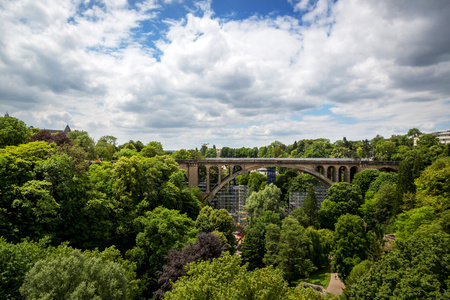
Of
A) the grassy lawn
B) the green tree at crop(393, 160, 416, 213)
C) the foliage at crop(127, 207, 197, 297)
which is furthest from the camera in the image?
the green tree at crop(393, 160, 416, 213)

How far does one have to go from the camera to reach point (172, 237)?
66.0 ft

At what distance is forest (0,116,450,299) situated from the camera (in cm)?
1060

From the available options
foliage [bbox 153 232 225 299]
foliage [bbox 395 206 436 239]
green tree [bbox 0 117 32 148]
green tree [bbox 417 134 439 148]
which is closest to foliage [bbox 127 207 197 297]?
foliage [bbox 153 232 225 299]

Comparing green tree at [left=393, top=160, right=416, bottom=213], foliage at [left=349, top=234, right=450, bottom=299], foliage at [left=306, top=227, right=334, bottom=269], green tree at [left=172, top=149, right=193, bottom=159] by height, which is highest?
green tree at [left=172, top=149, right=193, bottom=159]

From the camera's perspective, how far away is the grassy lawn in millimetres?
24270

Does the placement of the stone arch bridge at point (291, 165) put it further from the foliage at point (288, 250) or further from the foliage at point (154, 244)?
the foliage at point (154, 244)

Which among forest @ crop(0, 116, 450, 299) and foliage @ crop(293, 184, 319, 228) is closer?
forest @ crop(0, 116, 450, 299)

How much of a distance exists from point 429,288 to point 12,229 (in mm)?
20604

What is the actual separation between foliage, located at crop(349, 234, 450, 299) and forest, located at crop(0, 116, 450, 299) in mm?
51

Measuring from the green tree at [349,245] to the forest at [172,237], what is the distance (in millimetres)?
89

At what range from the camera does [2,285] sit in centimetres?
1070

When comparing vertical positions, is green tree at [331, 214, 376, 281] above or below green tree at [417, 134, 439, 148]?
below

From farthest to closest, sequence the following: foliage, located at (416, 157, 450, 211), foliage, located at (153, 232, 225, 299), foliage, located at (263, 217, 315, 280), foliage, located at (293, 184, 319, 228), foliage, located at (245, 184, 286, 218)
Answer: foliage, located at (293, 184, 319, 228) → foliage, located at (245, 184, 286, 218) → foliage, located at (263, 217, 315, 280) → foliage, located at (416, 157, 450, 211) → foliage, located at (153, 232, 225, 299)

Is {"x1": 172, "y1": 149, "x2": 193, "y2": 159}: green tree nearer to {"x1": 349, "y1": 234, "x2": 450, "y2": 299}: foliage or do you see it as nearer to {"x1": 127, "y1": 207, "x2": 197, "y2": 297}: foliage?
{"x1": 127, "y1": 207, "x2": 197, "y2": 297}: foliage
